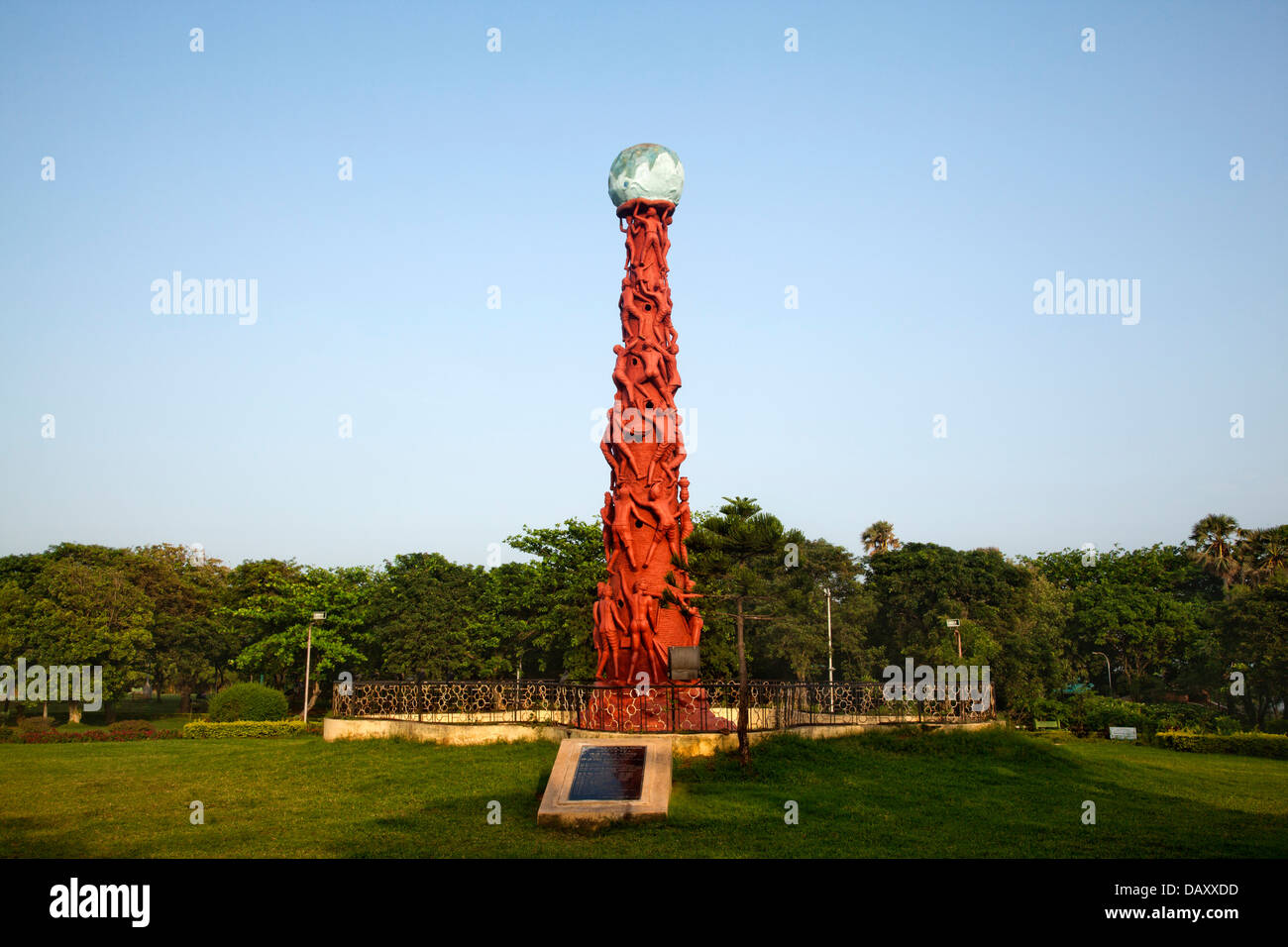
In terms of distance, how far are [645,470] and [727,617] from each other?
24.2 ft

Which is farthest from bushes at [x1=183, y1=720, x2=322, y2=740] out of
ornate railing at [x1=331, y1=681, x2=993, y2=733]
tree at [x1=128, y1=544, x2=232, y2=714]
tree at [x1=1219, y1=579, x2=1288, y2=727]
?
tree at [x1=1219, y1=579, x2=1288, y2=727]

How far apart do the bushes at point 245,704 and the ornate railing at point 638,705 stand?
23.5 feet

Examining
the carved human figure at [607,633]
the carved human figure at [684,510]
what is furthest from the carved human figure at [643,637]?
the carved human figure at [684,510]

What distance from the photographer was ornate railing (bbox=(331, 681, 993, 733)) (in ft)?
62.4

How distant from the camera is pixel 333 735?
20.9 m

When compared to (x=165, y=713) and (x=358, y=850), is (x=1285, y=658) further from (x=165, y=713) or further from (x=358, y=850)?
(x=165, y=713)

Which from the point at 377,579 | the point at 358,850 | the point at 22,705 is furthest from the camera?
the point at 377,579

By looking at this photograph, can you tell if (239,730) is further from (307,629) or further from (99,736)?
(307,629)

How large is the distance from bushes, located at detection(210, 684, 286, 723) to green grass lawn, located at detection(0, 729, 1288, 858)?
7.97m

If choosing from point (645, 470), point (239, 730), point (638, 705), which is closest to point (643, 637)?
point (638, 705)

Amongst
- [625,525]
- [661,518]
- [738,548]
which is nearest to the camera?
[738,548]

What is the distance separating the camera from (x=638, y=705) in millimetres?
19016
